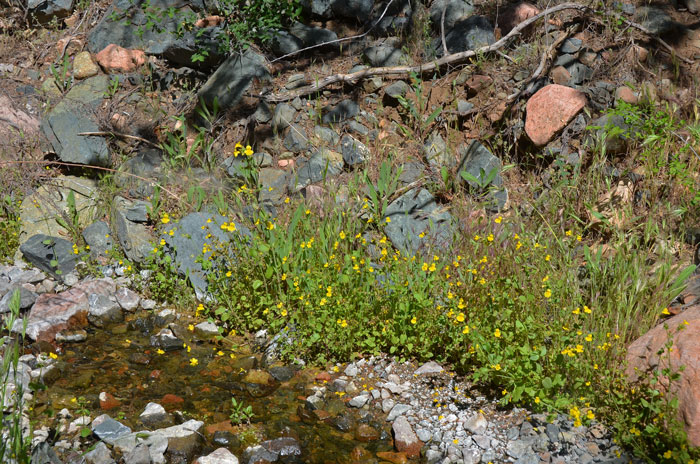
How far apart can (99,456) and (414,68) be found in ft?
14.8

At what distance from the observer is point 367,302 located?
14.1ft

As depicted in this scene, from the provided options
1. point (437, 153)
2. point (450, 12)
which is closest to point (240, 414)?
point (437, 153)

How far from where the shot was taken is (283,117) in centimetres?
643

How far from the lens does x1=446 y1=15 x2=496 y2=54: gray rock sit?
6355 mm

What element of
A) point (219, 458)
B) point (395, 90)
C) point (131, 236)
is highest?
point (395, 90)

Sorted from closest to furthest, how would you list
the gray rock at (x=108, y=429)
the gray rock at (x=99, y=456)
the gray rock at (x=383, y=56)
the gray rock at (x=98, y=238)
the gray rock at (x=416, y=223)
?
the gray rock at (x=99, y=456) < the gray rock at (x=108, y=429) < the gray rock at (x=416, y=223) < the gray rock at (x=98, y=238) < the gray rock at (x=383, y=56)

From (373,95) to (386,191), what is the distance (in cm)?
161

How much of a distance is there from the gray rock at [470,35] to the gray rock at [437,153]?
1043 mm

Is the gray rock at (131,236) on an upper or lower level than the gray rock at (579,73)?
lower

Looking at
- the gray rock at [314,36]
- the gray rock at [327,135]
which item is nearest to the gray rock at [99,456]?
the gray rock at [327,135]

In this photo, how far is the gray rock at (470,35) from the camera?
6355 millimetres

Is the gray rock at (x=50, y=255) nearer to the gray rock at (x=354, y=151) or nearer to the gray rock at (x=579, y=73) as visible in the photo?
the gray rock at (x=354, y=151)

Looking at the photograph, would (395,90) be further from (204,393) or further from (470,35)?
(204,393)

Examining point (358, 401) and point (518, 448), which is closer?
point (518, 448)
